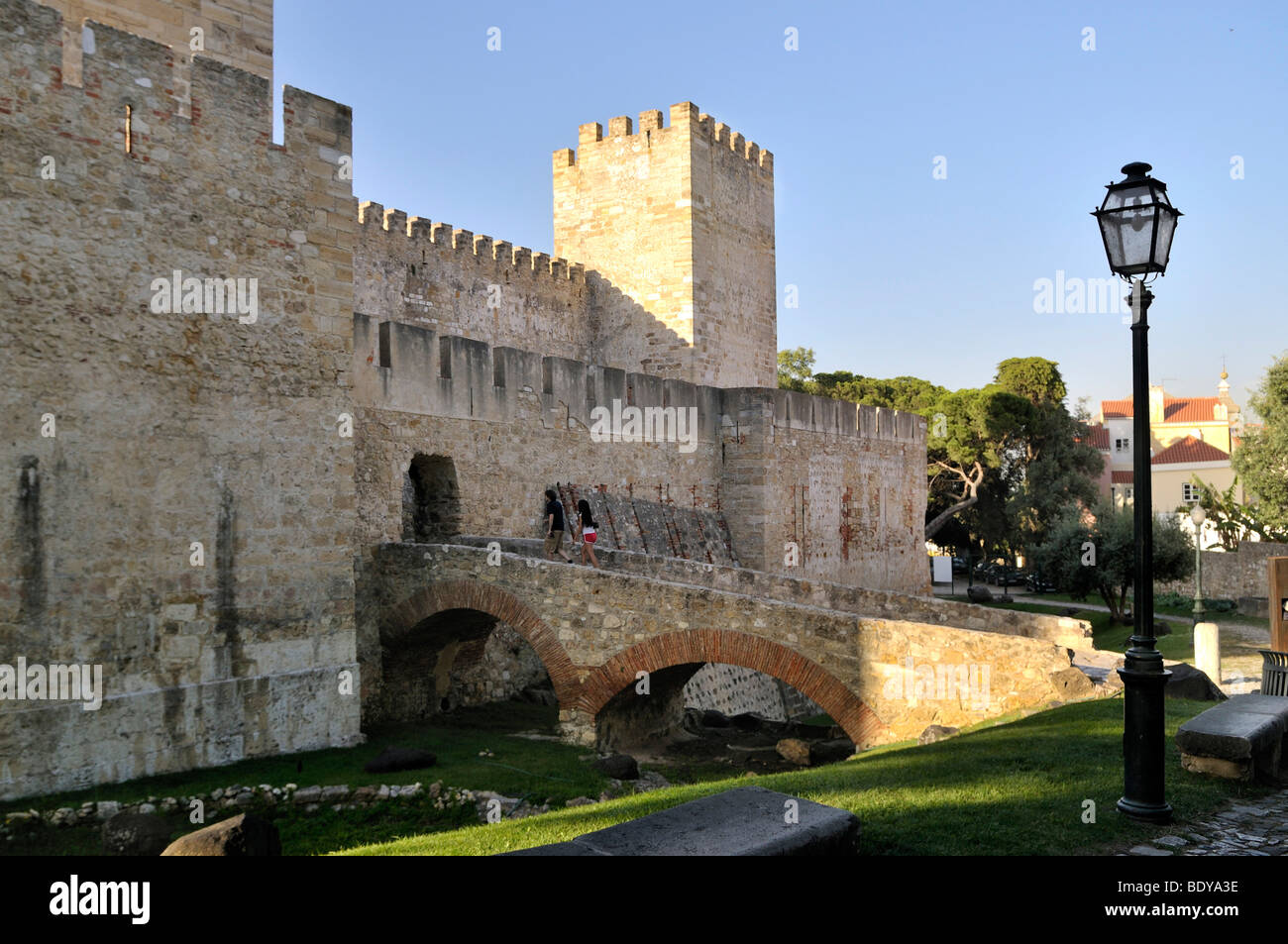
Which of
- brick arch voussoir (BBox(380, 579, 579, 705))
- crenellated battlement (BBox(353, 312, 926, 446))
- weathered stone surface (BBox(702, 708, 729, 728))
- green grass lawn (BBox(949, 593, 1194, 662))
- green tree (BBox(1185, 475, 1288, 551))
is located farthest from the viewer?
green tree (BBox(1185, 475, 1288, 551))

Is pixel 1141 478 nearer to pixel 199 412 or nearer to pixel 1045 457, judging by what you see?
pixel 199 412

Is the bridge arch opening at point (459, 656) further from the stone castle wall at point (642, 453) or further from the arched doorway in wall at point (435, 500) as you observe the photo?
the arched doorway in wall at point (435, 500)

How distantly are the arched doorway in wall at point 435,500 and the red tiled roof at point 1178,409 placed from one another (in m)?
51.4

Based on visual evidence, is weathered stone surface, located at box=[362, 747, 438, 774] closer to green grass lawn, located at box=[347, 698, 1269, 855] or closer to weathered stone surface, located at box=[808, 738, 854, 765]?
green grass lawn, located at box=[347, 698, 1269, 855]

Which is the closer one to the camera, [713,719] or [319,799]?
[319,799]

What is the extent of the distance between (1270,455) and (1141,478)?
89.5ft

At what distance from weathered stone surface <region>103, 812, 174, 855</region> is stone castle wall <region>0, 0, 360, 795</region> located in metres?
2.02

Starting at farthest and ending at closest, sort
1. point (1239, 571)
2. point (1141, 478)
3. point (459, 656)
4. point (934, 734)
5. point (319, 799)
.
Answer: point (1239, 571)
point (459, 656)
point (319, 799)
point (934, 734)
point (1141, 478)

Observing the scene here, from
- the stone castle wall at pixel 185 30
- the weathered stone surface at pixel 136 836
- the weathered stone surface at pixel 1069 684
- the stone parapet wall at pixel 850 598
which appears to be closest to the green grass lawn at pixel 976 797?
the weathered stone surface at pixel 1069 684

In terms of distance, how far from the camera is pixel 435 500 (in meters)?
13.3

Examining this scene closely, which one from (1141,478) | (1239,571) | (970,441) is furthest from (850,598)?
(970,441)

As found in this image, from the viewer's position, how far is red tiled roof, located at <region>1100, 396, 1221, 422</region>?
5497cm

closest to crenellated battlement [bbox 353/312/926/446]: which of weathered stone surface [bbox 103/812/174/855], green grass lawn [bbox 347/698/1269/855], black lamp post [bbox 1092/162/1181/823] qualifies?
weathered stone surface [bbox 103/812/174/855]
